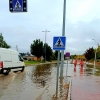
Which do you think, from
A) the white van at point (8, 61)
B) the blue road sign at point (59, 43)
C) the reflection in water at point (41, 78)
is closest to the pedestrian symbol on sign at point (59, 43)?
the blue road sign at point (59, 43)

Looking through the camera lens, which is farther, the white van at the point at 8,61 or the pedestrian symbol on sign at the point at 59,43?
the white van at the point at 8,61

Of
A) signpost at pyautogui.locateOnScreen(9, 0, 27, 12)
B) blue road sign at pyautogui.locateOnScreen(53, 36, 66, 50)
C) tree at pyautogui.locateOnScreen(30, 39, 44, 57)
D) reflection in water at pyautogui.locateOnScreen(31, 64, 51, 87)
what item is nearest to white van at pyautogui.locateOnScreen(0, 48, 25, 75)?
reflection in water at pyautogui.locateOnScreen(31, 64, 51, 87)

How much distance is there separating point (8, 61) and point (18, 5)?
13.5 metres

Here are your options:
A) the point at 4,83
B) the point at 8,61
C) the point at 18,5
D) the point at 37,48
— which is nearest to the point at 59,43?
the point at 18,5

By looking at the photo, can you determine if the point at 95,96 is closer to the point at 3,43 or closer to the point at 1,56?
the point at 1,56

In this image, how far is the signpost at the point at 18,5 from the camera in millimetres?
10578

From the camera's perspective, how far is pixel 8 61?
930 inches

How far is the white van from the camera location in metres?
22.5

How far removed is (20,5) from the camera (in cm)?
1066

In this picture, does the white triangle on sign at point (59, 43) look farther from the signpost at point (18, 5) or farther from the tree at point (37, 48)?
the tree at point (37, 48)

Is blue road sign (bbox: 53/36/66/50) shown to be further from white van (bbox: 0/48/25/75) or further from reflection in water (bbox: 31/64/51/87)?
white van (bbox: 0/48/25/75)

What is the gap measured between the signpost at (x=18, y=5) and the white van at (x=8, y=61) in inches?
462

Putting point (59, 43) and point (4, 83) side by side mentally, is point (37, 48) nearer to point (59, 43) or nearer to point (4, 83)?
point (4, 83)

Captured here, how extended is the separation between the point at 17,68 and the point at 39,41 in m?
58.5
